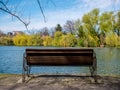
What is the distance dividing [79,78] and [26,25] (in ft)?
6.26

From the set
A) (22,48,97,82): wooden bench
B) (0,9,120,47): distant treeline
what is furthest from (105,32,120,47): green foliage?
(22,48,97,82): wooden bench

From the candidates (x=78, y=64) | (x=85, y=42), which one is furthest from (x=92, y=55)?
(x=85, y=42)

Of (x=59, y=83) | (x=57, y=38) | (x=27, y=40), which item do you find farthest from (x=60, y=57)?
(x=27, y=40)

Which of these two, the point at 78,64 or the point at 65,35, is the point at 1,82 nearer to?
the point at 78,64

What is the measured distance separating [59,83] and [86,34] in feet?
153

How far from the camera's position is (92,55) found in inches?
269

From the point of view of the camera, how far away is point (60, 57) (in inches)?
273

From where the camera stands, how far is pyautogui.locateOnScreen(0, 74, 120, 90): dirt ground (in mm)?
6070

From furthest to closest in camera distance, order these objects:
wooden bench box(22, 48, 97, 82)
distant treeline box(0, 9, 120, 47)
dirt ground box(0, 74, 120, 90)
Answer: distant treeline box(0, 9, 120, 47) → wooden bench box(22, 48, 97, 82) → dirt ground box(0, 74, 120, 90)

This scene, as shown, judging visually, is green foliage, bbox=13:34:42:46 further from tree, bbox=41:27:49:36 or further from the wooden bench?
the wooden bench

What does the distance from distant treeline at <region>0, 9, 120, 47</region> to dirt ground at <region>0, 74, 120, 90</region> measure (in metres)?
35.1

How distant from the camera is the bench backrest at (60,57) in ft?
22.5

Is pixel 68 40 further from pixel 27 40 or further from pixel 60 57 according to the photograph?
pixel 60 57

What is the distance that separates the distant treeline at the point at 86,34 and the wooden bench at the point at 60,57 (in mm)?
35214
